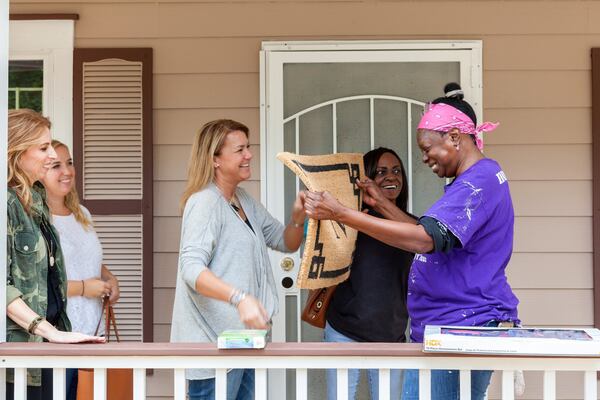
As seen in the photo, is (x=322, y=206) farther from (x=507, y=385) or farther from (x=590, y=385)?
(x=590, y=385)

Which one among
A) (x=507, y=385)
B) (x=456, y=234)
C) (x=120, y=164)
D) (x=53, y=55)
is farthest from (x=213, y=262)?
(x=53, y=55)

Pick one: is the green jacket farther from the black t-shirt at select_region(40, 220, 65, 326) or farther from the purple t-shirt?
the purple t-shirt

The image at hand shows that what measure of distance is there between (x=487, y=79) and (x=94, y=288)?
6.85 feet

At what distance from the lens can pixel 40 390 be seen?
279cm

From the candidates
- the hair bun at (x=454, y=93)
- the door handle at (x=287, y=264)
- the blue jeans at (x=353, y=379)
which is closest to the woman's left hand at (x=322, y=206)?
the hair bun at (x=454, y=93)

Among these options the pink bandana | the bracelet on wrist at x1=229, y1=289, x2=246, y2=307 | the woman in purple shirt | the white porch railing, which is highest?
the pink bandana

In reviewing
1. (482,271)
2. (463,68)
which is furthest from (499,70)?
(482,271)

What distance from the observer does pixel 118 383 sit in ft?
9.44

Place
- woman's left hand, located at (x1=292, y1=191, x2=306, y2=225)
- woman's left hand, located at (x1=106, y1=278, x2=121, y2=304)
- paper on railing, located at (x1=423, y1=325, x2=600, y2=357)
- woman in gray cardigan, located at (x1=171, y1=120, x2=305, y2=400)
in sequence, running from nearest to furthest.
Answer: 1. paper on railing, located at (x1=423, y1=325, x2=600, y2=357)
2. woman in gray cardigan, located at (x1=171, y1=120, x2=305, y2=400)
3. woman's left hand, located at (x1=292, y1=191, x2=306, y2=225)
4. woman's left hand, located at (x1=106, y1=278, x2=121, y2=304)

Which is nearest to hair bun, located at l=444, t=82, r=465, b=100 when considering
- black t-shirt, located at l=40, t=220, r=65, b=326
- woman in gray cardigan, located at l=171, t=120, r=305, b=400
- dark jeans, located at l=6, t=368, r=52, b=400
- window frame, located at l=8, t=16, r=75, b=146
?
woman in gray cardigan, located at l=171, t=120, r=305, b=400

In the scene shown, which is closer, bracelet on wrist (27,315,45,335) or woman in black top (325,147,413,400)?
bracelet on wrist (27,315,45,335)

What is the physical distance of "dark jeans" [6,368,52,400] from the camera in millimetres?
2742

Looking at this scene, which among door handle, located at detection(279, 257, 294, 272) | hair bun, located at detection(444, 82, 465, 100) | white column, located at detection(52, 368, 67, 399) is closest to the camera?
white column, located at detection(52, 368, 67, 399)

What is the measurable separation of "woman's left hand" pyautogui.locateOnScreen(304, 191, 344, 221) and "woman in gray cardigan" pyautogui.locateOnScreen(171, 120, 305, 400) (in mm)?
247
